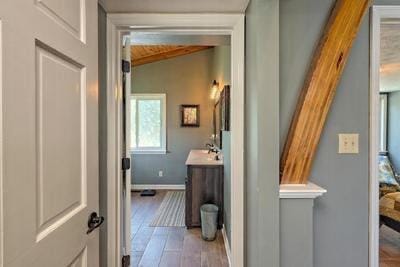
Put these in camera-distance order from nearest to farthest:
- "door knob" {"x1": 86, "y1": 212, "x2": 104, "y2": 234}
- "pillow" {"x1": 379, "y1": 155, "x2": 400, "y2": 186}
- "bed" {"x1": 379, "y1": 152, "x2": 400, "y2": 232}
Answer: "door knob" {"x1": 86, "y1": 212, "x2": 104, "y2": 234} → "bed" {"x1": 379, "y1": 152, "x2": 400, "y2": 232} → "pillow" {"x1": 379, "y1": 155, "x2": 400, "y2": 186}

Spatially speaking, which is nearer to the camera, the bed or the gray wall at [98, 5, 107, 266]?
the gray wall at [98, 5, 107, 266]

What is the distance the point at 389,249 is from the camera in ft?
10.7

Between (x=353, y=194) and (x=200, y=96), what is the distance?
5.14 metres

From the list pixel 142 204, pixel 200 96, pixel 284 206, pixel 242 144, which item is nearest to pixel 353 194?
pixel 284 206

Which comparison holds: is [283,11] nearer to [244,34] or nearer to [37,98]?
[244,34]

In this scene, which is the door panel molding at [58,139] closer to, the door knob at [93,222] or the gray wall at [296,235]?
the door knob at [93,222]

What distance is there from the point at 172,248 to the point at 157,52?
158 inches

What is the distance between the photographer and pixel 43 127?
0.91m

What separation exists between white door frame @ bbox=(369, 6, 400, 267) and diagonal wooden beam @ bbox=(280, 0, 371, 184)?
0.97 feet

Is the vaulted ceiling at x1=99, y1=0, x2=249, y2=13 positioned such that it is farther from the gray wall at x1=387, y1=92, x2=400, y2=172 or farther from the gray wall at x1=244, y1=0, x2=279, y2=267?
the gray wall at x1=387, y1=92, x2=400, y2=172

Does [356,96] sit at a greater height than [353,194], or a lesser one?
greater

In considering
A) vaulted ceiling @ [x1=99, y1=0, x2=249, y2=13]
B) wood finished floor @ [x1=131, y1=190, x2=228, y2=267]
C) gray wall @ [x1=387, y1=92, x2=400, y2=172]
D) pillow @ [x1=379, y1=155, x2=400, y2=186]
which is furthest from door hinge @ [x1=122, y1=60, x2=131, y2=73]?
gray wall @ [x1=387, y1=92, x2=400, y2=172]

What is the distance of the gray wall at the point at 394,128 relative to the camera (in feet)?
19.9

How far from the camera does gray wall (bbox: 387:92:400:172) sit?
6070 millimetres
